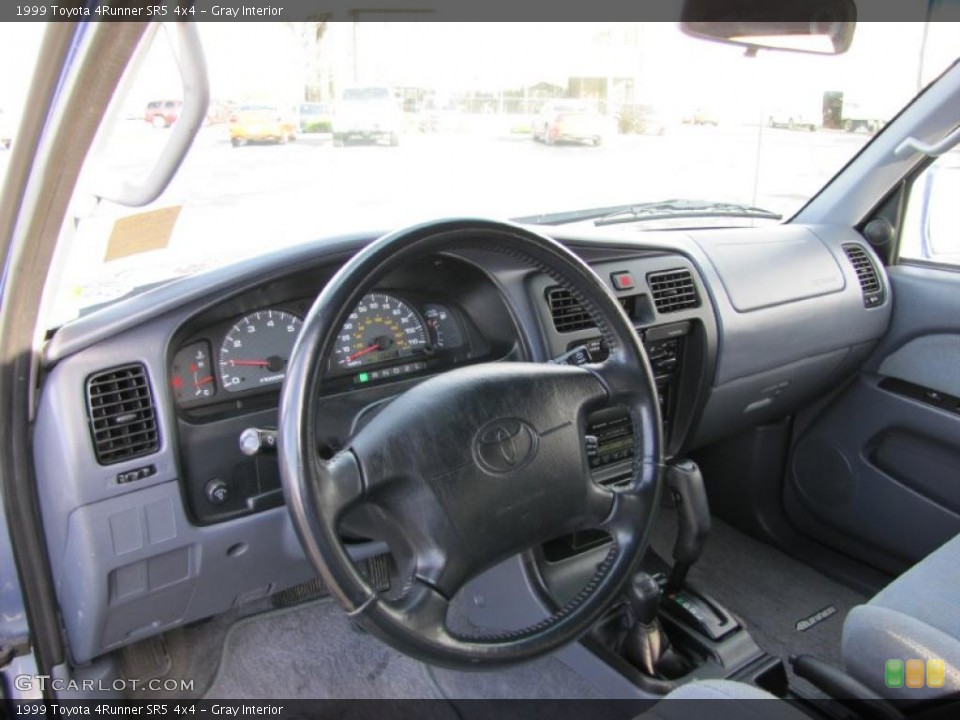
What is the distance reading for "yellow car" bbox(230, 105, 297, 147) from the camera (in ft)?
6.26

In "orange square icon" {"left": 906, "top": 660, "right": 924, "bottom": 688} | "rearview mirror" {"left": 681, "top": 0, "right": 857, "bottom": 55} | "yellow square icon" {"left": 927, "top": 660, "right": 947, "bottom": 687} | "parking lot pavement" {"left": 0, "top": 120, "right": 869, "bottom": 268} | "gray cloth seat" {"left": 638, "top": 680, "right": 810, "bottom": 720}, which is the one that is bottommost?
"orange square icon" {"left": 906, "top": 660, "right": 924, "bottom": 688}

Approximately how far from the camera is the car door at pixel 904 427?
260cm

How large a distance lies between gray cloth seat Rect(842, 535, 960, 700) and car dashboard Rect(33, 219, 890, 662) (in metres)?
0.69

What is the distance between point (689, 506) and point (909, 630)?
54 centimetres

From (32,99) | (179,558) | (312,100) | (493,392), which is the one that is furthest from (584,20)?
(179,558)

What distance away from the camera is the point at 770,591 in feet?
9.21

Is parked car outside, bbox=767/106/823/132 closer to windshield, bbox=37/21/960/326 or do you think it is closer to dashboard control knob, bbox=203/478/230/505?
windshield, bbox=37/21/960/326

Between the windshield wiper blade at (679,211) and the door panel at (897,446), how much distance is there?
56cm

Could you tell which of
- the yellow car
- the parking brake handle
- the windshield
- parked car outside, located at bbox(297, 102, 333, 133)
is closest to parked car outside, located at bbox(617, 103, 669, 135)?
the windshield

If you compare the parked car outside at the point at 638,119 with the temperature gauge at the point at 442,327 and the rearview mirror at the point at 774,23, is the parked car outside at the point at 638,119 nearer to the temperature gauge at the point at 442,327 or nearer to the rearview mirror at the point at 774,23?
the rearview mirror at the point at 774,23

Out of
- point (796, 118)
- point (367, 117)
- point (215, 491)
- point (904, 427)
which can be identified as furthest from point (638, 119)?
point (215, 491)

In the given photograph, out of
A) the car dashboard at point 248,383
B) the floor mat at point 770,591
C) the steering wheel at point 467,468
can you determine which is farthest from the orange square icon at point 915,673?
the floor mat at point 770,591

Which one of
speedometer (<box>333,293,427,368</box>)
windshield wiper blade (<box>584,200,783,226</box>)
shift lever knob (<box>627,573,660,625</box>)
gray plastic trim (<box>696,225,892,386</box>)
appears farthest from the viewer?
windshield wiper blade (<box>584,200,783,226</box>)

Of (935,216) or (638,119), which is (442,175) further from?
(935,216)
